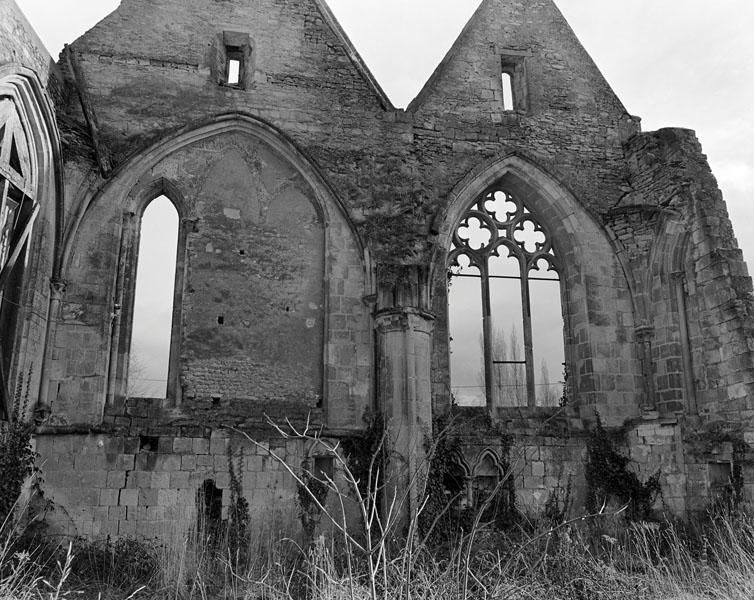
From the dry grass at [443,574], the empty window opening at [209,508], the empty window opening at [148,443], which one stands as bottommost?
the dry grass at [443,574]

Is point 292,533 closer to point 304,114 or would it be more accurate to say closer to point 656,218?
point 304,114

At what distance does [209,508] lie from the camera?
8.90 meters


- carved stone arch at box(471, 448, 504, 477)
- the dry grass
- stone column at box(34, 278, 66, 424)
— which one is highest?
stone column at box(34, 278, 66, 424)

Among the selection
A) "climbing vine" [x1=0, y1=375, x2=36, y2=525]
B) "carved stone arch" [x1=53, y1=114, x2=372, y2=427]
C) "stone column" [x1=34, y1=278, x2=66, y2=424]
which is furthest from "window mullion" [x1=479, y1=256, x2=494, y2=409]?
"climbing vine" [x1=0, y1=375, x2=36, y2=525]

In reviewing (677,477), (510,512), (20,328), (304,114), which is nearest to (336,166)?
(304,114)

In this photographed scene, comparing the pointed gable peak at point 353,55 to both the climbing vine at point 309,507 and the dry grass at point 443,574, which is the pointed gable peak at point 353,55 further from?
the dry grass at point 443,574

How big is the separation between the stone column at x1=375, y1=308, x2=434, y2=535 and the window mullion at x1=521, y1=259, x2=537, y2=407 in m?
1.99

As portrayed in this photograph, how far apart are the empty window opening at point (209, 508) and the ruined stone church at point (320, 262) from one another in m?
0.04

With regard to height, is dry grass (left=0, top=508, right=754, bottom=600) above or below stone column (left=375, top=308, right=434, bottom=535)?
below

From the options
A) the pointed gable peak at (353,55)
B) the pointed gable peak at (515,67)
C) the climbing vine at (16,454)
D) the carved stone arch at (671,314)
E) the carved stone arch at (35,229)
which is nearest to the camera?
the climbing vine at (16,454)

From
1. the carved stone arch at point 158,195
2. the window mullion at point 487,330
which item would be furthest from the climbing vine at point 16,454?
the window mullion at point 487,330

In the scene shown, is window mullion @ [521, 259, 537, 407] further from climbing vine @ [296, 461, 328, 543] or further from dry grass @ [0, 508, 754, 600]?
climbing vine @ [296, 461, 328, 543]

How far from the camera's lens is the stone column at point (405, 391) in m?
8.61

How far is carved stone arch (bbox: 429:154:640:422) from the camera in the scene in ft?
34.9
